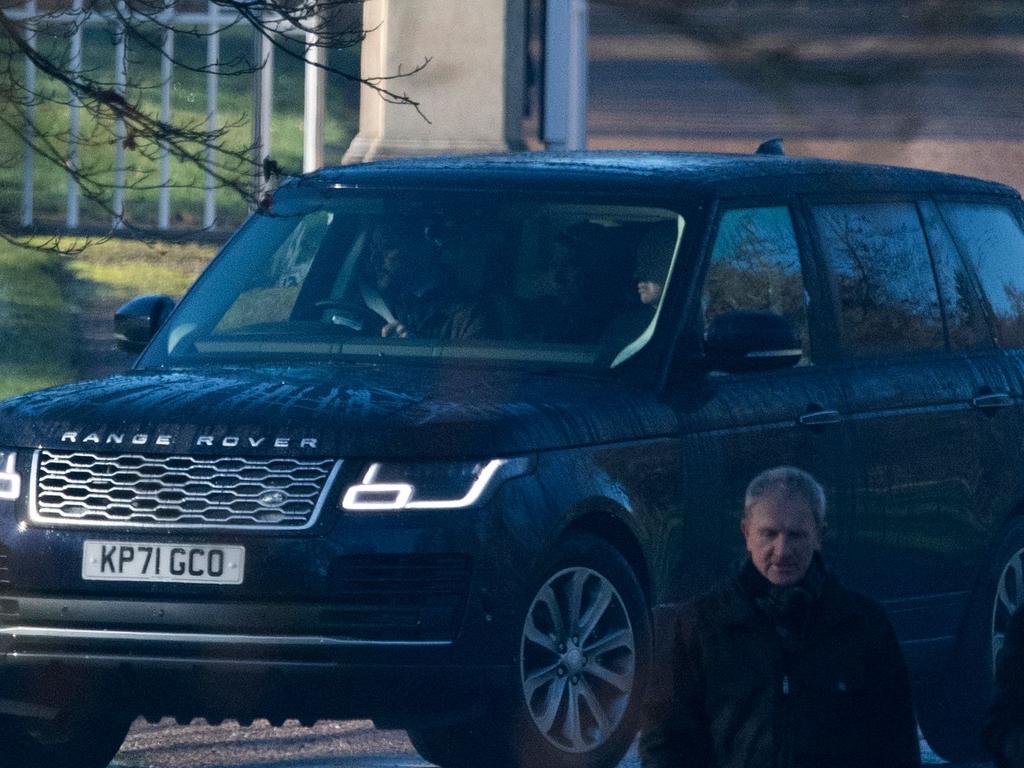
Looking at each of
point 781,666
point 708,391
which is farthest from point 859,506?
point 781,666

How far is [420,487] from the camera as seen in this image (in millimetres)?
5945

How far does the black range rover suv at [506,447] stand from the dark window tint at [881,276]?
12 mm

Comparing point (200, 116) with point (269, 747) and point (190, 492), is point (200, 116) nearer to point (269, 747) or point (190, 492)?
point (269, 747)

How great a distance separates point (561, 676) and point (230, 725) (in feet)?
7.03

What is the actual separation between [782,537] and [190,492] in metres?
2.29

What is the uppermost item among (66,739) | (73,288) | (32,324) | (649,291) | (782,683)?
(649,291)

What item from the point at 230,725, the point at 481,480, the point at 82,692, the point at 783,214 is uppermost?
the point at 783,214

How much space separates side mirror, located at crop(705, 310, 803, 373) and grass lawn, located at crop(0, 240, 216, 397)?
922 centimetres

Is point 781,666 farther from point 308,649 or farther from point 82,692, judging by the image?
point 82,692

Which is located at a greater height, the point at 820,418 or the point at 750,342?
the point at 750,342

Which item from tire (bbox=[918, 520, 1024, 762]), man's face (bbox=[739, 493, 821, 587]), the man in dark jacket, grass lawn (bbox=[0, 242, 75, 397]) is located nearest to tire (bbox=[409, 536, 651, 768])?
tire (bbox=[918, 520, 1024, 762])

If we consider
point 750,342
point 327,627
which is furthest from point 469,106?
point 327,627

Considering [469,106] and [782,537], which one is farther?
[469,106]

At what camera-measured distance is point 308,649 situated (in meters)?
5.86
